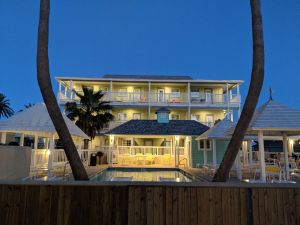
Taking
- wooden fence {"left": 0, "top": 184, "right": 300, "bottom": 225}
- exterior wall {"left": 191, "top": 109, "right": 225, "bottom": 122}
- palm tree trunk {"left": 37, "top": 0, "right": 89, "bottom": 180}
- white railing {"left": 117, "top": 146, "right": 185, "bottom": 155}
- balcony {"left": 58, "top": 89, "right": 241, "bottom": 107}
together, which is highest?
balcony {"left": 58, "top": 89, "right": 241, "bottom": 107}

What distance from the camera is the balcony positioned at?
30219mm

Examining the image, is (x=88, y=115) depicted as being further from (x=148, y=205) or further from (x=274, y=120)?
(x=148, y=205)

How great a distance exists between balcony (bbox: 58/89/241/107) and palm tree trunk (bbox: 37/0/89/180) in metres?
24.2

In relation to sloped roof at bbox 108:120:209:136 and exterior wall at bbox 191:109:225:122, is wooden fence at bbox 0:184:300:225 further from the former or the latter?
exterior wall at bbox 191:109:225:122

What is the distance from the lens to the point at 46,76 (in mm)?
5574

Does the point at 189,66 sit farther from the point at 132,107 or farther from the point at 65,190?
the point at 65,190

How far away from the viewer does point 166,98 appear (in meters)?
31.5

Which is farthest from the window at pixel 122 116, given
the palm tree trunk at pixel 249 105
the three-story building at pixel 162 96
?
the palm tree trunk at pixel 249 105

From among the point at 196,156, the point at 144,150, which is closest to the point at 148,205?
the point at 196,156

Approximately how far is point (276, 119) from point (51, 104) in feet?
26.3

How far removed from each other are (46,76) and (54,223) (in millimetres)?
2903

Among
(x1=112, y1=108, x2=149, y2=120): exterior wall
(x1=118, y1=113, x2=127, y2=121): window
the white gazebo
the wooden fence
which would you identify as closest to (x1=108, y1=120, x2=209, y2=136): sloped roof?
(x1=118, y1=113, x2=127, y2=121): window

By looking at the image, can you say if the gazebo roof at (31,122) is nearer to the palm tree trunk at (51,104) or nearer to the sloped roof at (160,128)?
the palm tree trunk at (51,104)

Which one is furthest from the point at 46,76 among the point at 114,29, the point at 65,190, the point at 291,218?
the point at 114,29
